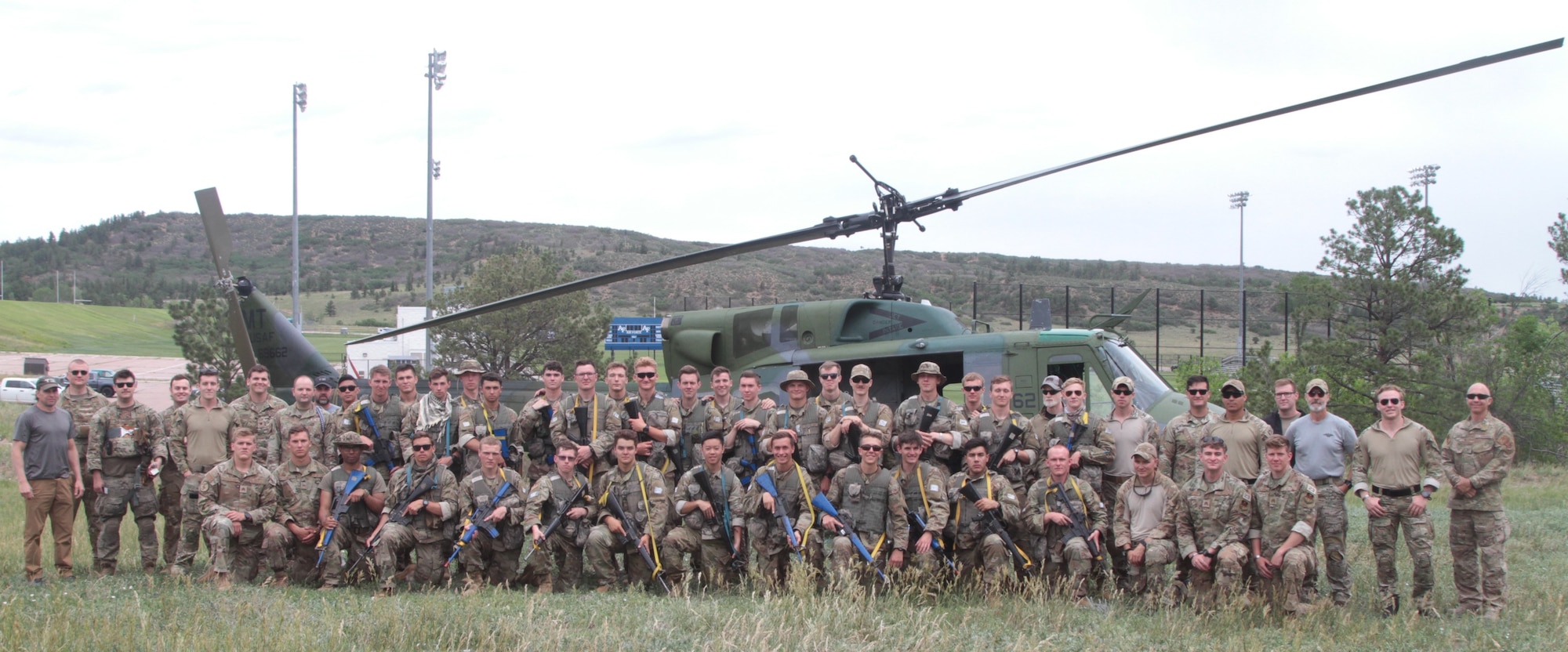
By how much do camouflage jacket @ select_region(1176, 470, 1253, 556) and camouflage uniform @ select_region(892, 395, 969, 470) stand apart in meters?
1.68

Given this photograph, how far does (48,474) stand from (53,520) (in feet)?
1.25

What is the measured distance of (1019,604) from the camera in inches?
275

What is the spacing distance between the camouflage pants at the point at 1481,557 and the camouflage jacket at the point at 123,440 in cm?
969

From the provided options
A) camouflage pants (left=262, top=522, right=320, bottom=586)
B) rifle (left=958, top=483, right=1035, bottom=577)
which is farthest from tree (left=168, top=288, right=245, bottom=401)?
rifle (left=958, top=483, right=1035, bottom=577)

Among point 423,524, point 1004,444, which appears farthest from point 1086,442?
point 423,524

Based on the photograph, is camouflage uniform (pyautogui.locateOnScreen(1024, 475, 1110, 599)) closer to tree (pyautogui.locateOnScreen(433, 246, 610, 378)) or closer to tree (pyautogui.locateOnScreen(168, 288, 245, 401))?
tree (pyautogui.locateOnScreen(433, 246, 610, 378))

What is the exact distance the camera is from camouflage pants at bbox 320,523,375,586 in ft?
26.8

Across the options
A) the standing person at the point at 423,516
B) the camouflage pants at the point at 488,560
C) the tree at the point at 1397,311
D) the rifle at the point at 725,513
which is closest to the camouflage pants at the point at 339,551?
the standing person at the point at 423,516

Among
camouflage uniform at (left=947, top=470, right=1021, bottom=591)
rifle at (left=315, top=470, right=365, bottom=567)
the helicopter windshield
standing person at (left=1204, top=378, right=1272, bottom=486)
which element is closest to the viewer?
standing person at (left=1204, top=378, right=1272, bottom=486)

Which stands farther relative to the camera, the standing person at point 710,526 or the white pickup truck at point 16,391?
the white pickup truck at point 16,391

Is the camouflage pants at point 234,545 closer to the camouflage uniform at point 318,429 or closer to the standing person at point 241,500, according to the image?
the standing person at point 241,500

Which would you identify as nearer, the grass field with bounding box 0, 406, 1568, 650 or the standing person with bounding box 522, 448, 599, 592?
the grass field with bounding box 0, 406, 1568, 650

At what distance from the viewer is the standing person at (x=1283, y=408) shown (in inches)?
316

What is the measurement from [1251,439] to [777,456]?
11.1 feet
